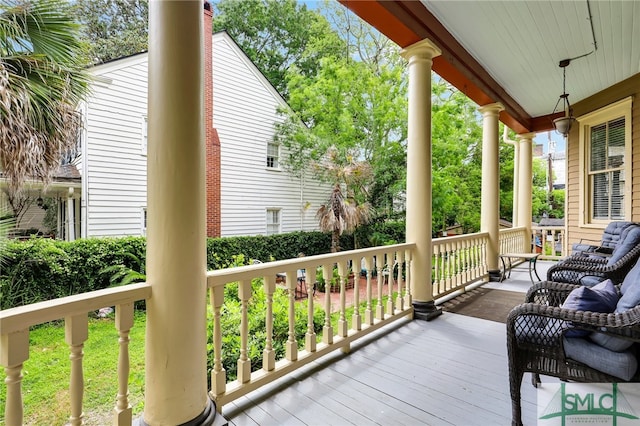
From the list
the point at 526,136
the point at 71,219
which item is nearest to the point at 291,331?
the point at 71,219

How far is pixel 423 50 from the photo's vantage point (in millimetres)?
3357

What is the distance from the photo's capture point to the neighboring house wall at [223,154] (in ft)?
21.9

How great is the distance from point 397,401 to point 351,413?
31 cm

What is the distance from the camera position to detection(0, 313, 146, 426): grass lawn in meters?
2.52

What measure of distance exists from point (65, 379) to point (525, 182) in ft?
28.4

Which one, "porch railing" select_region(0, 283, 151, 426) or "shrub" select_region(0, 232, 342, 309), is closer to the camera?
"porch railing" select_region(0, 283, 151, 426)

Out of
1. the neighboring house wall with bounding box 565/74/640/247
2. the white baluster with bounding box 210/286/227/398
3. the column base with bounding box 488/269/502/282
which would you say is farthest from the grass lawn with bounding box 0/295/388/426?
the neighboring house wall with bounding box 565/74/640/247

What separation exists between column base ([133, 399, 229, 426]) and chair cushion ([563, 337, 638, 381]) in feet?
5.88

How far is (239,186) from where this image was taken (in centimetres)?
877

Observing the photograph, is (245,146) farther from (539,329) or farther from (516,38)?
(539,329)

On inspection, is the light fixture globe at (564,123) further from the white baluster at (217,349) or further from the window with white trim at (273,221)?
the window with white trim at (273,221)

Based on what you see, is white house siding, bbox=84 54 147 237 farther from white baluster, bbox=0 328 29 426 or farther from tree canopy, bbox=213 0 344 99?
white baluster, bbox=0 328 29 426

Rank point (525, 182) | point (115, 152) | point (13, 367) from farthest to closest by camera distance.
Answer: point (525, 182), point (115, 152), point (13, 367)

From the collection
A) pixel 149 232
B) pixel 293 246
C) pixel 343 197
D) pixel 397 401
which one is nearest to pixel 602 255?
pixel 397 401
